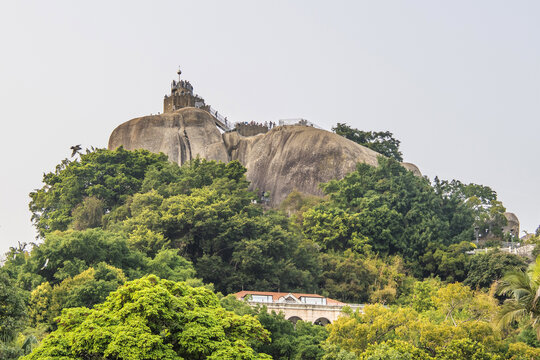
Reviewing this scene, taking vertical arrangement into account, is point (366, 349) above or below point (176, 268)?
below

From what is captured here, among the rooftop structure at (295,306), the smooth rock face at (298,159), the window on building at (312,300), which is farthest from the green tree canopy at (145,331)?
the smooth rock face at (298,159)

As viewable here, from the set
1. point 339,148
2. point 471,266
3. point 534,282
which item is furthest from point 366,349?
point 339,148

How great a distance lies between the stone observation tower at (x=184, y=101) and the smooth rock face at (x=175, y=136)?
18.6 feet

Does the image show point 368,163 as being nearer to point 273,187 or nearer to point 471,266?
point 273,187

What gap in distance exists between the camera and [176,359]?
952 inches

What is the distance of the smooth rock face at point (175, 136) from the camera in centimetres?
7075

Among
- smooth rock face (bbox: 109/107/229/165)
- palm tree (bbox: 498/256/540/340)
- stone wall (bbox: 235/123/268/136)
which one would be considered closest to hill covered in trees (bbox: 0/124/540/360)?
palm tree (bbox: 498/256/540/340)

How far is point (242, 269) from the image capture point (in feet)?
162

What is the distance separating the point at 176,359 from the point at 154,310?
5.49 feet

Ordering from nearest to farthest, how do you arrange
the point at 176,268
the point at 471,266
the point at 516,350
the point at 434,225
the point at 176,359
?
the point at 176,359, the point at 516,350, the point at 176,268, the point at 471,266, the point at 434,225

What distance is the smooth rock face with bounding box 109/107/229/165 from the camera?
7075cm

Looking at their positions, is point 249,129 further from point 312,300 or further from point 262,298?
point 262,298

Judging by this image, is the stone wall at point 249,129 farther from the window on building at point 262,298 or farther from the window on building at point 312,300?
the window on building at point 262,298

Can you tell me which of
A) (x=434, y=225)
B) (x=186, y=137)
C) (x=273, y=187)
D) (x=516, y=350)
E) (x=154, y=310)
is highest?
(x=186, y=137)
